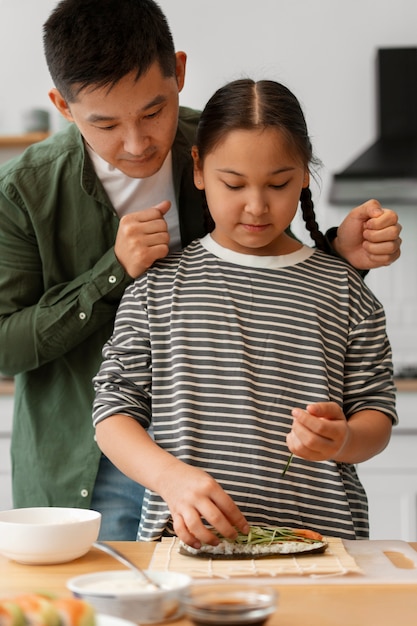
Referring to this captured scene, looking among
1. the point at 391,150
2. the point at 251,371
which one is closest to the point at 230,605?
the point at 251,371

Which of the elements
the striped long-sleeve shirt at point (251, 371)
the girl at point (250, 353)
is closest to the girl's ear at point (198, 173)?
the girl at point (250, 353)

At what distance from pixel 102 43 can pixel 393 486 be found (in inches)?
90.4

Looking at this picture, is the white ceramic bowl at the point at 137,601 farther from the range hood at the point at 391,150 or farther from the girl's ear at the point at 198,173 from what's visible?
the range hood at the point at 391,150

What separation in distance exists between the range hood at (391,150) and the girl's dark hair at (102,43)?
8.19 ft

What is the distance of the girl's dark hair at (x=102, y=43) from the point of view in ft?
4.69

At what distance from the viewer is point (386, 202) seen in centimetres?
409

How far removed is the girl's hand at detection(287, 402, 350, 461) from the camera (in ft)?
3.69

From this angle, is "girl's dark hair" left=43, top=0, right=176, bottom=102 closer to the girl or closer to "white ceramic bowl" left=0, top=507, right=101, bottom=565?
the girl

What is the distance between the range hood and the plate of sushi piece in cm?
336

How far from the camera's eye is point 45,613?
2.33 feet

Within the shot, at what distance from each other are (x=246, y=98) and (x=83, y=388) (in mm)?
583

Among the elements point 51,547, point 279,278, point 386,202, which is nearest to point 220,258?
point 279,278

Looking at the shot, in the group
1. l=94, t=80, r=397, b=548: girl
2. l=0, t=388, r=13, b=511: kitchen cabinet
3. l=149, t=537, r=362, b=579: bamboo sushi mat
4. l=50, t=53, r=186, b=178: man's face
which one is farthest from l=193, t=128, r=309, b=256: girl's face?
l=0, t=388, r=13, b=511: kitchen cabinet

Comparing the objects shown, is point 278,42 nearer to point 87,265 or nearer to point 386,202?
point 386,202
